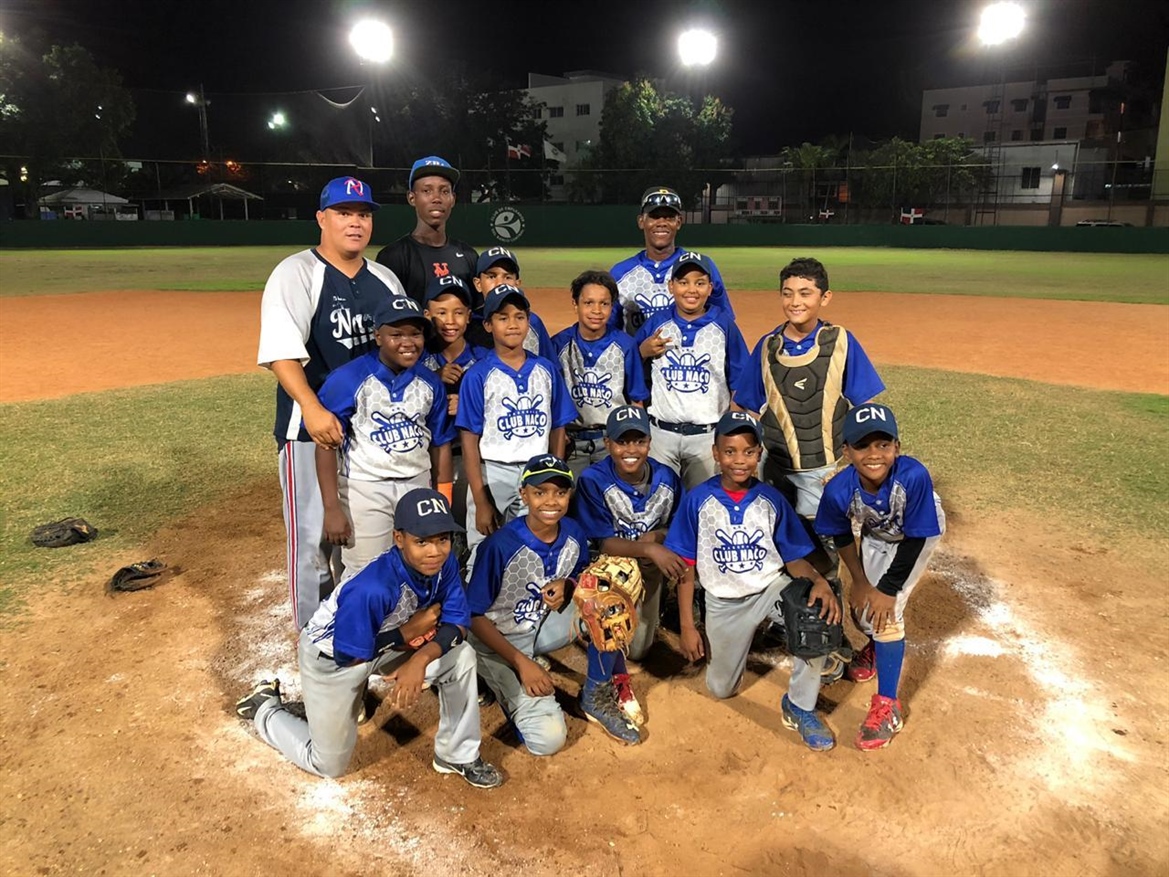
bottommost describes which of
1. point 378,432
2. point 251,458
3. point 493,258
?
point 251,458

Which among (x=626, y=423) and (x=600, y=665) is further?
(x=626, y=423)

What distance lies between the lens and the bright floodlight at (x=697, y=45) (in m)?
43.0

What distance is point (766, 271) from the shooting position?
2466 cm

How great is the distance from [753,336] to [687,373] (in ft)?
27.5

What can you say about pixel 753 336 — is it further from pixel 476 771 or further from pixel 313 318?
pixel 476 771

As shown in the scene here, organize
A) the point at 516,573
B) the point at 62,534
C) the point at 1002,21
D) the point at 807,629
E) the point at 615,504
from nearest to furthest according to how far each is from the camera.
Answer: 1. the point at 807,629
2. the point at 516,573
3. the point at 615,504
4. the point at 62,534
5. the point at 1002,21

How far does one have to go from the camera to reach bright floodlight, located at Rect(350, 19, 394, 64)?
42.7m

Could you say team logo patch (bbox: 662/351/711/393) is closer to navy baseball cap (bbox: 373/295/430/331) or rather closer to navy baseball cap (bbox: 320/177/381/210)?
navy baseball cap (bbox: 373/295/430/331)

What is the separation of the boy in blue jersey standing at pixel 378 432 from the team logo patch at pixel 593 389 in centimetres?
99

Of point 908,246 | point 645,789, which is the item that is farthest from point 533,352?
point 908,246

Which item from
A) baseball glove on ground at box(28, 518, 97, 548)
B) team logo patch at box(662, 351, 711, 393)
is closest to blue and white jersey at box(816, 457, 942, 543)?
team logo patch at box(662, 351, 711, 393)

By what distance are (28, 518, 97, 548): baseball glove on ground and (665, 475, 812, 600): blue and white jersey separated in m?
3.73

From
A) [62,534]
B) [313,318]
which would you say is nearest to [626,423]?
[313,318]

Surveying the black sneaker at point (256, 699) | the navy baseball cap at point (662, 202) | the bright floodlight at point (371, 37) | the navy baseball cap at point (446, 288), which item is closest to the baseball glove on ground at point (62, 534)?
the black sneaker at point (256, 699)
